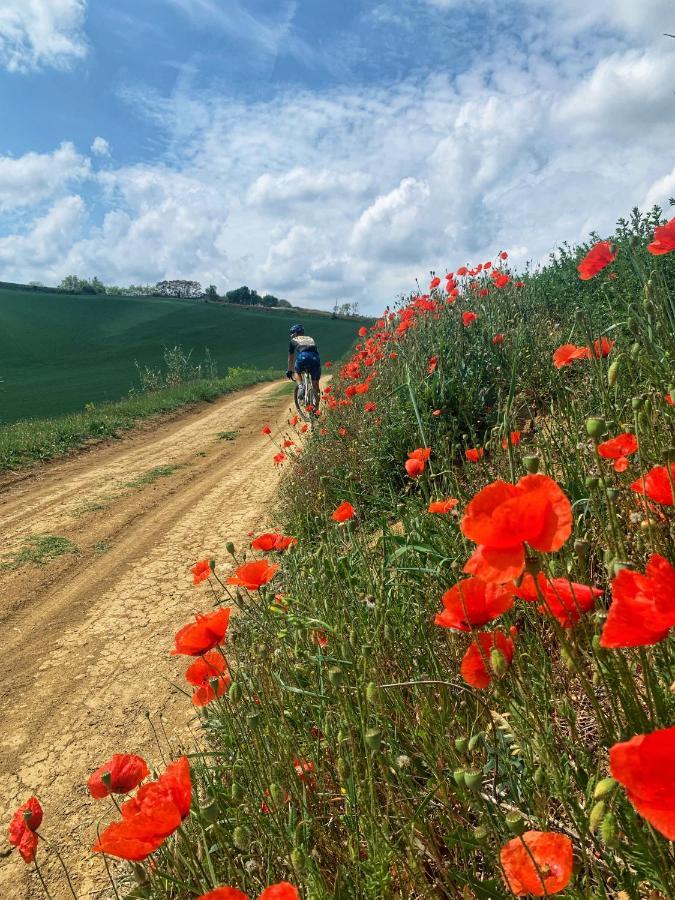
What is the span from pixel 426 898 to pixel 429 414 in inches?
166

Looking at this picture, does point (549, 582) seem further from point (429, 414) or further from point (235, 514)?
point (235, 514)

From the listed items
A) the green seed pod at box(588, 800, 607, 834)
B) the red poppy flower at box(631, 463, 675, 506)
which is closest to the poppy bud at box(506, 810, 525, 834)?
the green seed pod at box(588, 800, 607, 834)

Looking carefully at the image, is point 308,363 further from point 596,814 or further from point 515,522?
point 596,814

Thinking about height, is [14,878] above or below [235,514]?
below


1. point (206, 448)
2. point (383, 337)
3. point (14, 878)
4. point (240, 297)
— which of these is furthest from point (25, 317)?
point (14, 878)

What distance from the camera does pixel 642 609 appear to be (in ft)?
2.88

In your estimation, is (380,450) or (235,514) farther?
(235,514)

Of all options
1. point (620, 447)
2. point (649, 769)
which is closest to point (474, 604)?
point (649, 769)

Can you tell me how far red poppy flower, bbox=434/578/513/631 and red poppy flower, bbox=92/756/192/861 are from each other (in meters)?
0.71

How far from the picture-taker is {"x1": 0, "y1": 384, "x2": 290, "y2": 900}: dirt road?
3.24m

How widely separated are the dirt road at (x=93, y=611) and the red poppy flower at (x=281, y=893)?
200 centimetres

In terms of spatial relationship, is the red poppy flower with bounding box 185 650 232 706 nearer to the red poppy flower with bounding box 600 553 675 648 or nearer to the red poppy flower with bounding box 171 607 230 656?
the red poppy flower with bounding box 171 607 230 656

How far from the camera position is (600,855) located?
3.88 feet

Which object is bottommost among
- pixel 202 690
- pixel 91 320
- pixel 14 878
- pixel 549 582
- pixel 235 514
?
pixel 14 878
